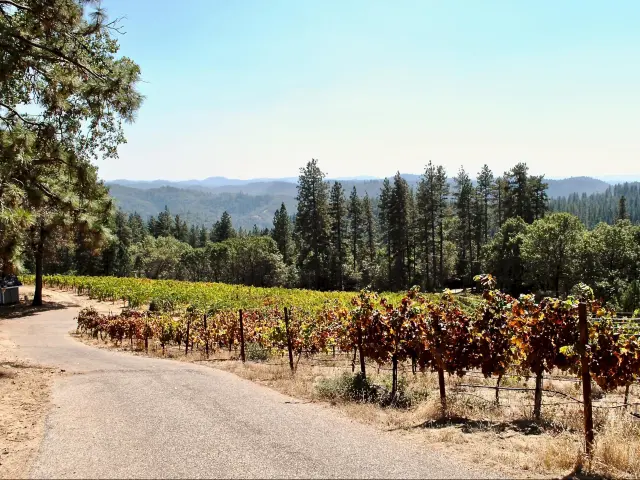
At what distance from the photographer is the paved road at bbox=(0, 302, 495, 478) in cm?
519

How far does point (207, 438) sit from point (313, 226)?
188 feet

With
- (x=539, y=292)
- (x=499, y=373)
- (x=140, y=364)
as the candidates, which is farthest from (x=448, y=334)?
(x=539, y=292)

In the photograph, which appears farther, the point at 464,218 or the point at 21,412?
the point at 464,218

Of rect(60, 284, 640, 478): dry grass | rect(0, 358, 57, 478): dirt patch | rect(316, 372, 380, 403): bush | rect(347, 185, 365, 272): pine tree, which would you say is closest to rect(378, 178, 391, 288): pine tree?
rect(347, 185, 365, 272): pine tree

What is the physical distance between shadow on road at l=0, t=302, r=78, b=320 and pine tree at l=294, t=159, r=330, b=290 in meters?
33.4

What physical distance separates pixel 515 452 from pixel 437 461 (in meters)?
0.95

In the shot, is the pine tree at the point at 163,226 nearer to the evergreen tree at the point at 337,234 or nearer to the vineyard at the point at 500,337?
the evergreen tree at the point at 337,234

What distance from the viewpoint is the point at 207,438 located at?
247 inches

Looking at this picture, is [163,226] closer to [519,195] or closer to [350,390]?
[519,195]

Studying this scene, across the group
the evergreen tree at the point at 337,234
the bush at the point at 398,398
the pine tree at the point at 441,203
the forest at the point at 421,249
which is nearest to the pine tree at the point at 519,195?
the forest at the point at 421,249

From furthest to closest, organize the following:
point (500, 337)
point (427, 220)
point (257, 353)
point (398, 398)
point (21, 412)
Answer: point (427, 220) < point (257, 353) < point (398, 398) < point (21, 412) < point (500, 337)

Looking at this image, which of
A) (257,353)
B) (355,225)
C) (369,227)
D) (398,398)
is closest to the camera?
(398,398)

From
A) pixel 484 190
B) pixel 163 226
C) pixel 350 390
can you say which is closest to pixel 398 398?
pixel 350 390

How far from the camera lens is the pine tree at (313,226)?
62938mm
